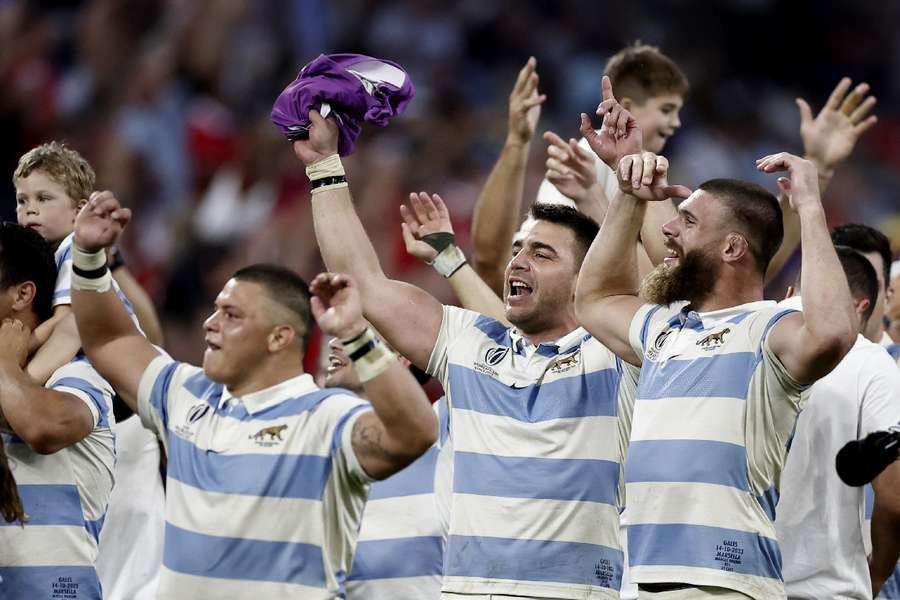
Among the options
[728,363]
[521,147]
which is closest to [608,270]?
[728,363]

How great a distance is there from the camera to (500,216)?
635cm

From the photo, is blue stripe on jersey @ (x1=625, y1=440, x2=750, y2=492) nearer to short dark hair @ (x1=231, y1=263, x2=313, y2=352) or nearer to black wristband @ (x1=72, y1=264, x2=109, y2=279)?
short dark hair @ (x1=231, y1=263, x2=313, y2=352)

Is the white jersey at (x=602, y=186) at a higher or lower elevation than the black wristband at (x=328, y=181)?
higher

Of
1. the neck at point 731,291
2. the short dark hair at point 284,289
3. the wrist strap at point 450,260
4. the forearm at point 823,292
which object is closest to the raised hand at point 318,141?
the short dark hair at point 284,289

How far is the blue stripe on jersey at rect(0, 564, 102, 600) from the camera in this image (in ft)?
15.9

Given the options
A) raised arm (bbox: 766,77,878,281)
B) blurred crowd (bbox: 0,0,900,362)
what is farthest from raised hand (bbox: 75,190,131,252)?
blurred crowd (bbox: 0,0,900,362)

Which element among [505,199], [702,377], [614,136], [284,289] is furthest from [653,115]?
[284,289]

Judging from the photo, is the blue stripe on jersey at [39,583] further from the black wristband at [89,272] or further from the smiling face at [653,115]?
the smiling face at [653,115]

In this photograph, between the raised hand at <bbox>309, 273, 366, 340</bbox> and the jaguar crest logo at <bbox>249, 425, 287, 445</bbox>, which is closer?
the raised hand at <bbox>309, 273, 366, 340</bbox>

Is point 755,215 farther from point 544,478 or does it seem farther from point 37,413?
point 37,413

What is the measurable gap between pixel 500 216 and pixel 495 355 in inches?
57.8

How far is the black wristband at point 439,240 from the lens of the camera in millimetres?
5688

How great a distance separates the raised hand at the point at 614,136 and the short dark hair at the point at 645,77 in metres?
1.44

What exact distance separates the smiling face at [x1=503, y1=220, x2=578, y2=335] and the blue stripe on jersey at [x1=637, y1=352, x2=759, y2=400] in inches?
23.9
